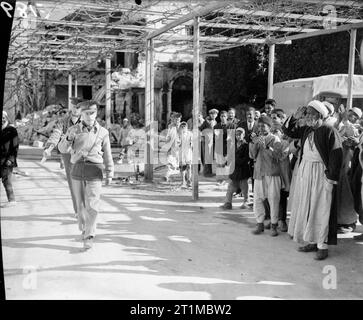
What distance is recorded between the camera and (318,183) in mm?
5770

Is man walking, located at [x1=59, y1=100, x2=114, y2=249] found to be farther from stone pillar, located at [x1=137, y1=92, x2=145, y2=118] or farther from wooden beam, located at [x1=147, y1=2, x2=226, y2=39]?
stone pillar, located at [x1=137, y1=92, x2=145, y2=118]

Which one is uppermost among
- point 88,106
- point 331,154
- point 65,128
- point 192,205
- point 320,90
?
point 320,90

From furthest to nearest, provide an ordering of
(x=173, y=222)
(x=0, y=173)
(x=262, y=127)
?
1. (x=0, y=173)
2. (x=173, y=222)
3. (x=262, y=127)

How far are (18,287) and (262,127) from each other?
155 inches

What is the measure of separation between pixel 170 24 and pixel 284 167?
482 cm

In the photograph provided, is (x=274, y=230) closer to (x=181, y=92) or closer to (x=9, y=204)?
(x=9, y=204)

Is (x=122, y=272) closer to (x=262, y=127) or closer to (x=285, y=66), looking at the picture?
(x=262, y=127)

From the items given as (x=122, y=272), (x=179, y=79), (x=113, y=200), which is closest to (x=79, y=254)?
(x=122, y=272)

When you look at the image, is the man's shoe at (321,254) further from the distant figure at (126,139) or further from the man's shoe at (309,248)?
the distant figure at (126,139)

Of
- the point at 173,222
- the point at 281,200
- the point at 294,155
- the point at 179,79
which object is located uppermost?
the point at 179,79

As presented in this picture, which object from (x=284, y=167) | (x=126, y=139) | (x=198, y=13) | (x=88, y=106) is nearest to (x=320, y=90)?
(x=126, y=139)

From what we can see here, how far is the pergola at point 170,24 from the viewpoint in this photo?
874 centimetres

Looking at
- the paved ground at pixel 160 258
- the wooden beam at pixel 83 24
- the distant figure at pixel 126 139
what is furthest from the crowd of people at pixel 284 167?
the distant figure at pixel 126 139
